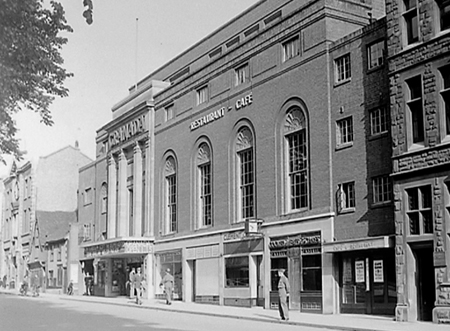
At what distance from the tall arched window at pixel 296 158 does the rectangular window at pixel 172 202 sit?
44.6 ft

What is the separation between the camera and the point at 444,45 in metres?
22.6

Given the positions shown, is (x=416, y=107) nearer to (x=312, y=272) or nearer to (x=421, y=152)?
(x=421, y=152)

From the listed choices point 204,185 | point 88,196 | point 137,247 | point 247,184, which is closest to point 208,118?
point 204,185

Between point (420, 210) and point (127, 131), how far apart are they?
30.8 metres

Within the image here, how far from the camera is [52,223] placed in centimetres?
7425

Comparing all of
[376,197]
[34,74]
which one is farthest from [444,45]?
[34,74]

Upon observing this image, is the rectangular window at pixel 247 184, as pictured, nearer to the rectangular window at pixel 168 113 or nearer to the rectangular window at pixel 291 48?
the rectangular window at pixel 291 48

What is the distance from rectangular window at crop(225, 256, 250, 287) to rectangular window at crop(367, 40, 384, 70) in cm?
1269

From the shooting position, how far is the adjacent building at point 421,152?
73.7 feet

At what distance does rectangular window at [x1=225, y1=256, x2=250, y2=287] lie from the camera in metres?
35.4

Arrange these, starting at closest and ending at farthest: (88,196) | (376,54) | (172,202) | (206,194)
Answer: (376,54)
(206,194)
(172,202)
(88,196)

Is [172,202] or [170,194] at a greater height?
[170,194]

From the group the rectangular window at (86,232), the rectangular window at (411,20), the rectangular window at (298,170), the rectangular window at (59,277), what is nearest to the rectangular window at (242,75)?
the rectangular window at (298,170)

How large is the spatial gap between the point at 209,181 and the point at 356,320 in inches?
700
